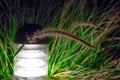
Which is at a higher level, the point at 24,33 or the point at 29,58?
the point at 24,33

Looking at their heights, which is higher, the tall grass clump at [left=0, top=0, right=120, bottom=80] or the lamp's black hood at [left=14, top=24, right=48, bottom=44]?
the lamp's black hood at [left=14, top=24, right=48, bottom=44]

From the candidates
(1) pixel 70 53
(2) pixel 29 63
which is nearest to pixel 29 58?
(2) pixel 29 63

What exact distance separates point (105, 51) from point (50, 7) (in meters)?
0.44

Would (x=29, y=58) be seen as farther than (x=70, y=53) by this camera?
No

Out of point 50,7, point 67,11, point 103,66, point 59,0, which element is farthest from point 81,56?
point 59,0

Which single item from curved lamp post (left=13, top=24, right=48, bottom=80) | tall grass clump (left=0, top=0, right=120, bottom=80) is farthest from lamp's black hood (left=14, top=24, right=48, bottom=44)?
tall grass clump (left=0, top=0, right=120, bottom=80)

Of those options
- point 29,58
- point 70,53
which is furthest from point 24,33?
point 70,53

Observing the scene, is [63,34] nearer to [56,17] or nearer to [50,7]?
[56,17]

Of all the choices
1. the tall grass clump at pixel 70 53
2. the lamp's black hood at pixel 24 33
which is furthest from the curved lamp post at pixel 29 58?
the tall grass clump at pixel 70 53

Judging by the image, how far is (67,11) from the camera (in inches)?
58.4

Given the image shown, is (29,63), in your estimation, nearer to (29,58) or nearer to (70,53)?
(29,58)

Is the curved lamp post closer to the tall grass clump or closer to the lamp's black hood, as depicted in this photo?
the lamp's black hood

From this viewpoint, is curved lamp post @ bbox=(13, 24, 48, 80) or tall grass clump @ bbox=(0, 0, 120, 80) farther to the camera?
tall grass clump @ bbox=(0, 0, 120, 80)

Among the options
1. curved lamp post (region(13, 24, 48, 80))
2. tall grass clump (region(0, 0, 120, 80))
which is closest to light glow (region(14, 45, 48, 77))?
curved lamp post (region(13, 24, 48, 80))
